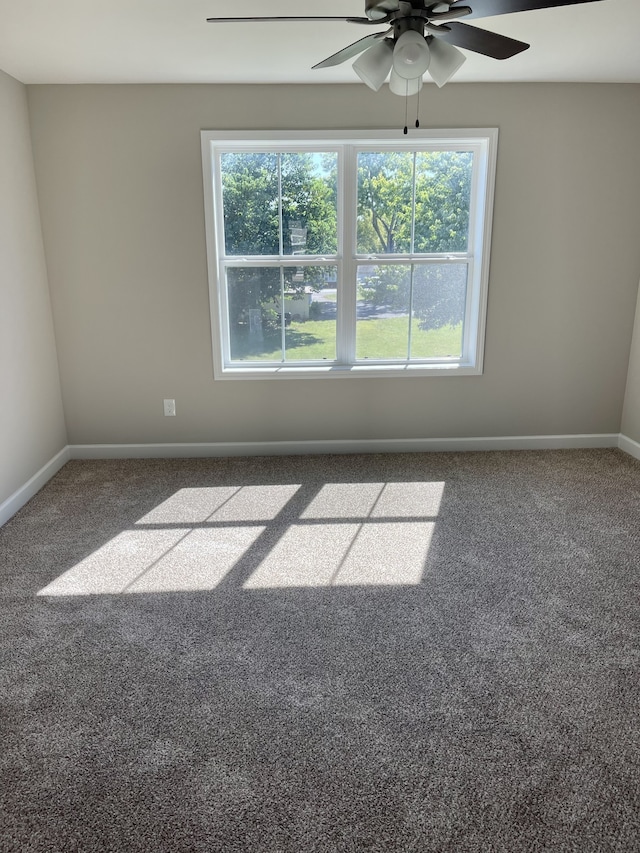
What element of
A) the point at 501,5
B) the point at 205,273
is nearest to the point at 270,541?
the point at 205,273

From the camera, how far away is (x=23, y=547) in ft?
10.6

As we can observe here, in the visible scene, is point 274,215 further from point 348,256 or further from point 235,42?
point 235,42

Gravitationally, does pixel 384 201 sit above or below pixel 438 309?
above

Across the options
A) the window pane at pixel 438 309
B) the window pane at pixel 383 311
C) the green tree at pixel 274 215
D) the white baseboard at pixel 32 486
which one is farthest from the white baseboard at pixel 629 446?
the white baseboard at pixel 32 486

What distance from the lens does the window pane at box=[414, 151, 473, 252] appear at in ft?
13.7

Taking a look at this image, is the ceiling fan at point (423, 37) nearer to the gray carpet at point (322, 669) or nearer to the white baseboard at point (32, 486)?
the gray carpet at point (322, 669)

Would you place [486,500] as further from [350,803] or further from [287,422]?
[350,803]

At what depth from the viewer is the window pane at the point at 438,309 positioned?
436 centimetres

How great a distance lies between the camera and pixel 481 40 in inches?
88.8

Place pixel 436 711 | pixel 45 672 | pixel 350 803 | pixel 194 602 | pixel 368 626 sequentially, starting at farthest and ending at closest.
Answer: pixel 194 602
pixel 368 626
pixel 45 672
pixel 436 711
pixel 350 803

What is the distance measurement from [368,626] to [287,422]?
216 centimetres

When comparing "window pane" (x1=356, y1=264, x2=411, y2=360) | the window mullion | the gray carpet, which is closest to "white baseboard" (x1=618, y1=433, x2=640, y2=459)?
the gray carpet

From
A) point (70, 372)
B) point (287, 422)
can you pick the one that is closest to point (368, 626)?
point (287, 422)

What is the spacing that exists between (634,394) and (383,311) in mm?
1893
